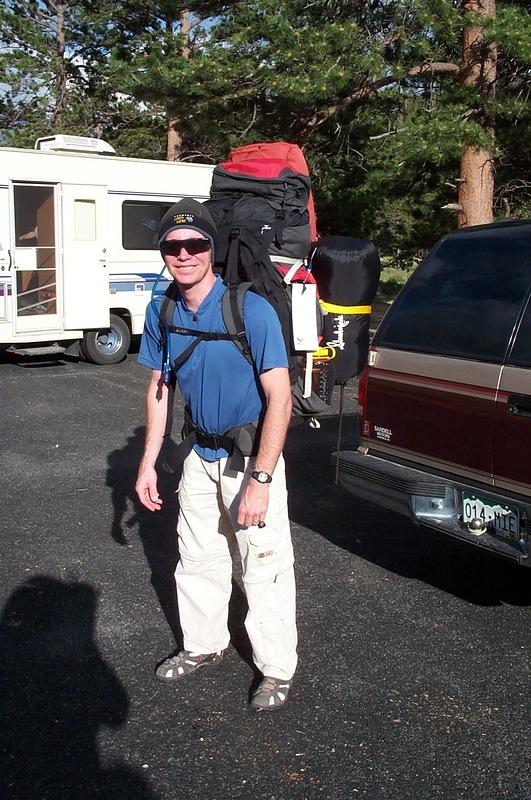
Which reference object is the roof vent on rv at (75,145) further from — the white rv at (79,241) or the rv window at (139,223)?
the rv window at (139,223)

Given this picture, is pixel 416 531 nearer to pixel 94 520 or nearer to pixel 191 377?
pixel 94 520

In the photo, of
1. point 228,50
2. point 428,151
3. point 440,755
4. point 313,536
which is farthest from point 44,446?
point 228,50

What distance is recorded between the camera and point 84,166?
37.8ft

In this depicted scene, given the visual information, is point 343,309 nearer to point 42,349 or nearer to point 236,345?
point 236,345

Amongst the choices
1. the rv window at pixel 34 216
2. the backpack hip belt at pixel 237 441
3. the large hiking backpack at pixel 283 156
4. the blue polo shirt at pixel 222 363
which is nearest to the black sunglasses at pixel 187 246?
the blue polo shirt at pixel 222 363

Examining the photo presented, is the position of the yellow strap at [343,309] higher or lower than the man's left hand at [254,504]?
higher

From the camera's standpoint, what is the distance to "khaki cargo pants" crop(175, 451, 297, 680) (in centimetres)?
320

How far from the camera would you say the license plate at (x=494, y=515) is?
11.9 feet

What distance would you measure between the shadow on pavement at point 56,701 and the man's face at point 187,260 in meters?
1.63

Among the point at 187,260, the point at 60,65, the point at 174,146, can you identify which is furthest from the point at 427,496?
the point at 60,65

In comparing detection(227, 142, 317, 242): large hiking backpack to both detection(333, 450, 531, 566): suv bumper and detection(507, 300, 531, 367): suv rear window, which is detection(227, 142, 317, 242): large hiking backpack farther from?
detection(333, 450, 531, 566): suv bumper

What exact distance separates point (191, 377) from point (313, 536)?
226 cm

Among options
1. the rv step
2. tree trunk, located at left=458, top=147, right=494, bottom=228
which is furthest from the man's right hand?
tree trunk, located at left=458, top=147, right=494, bottom=228

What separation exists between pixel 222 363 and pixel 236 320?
165mm
